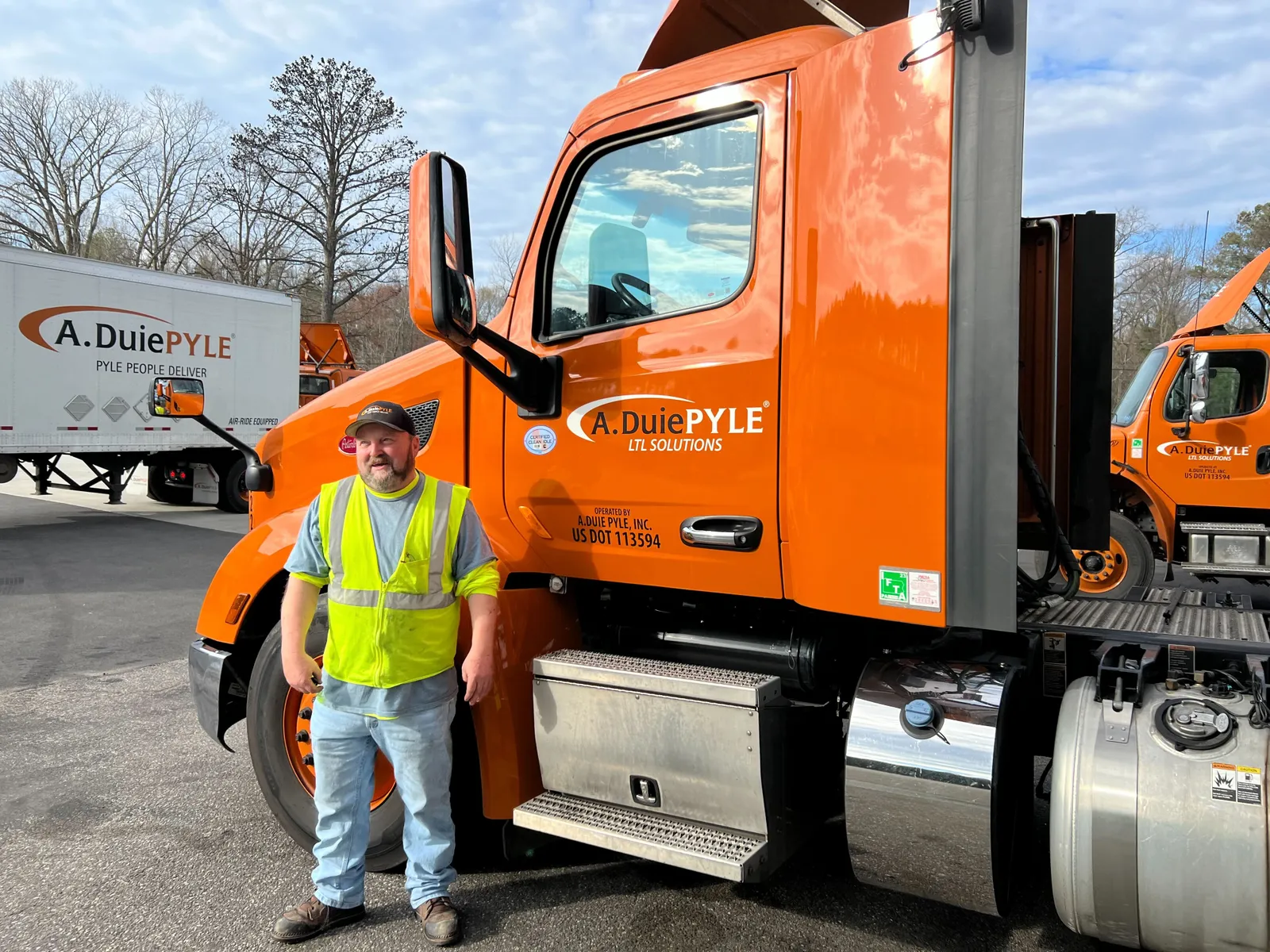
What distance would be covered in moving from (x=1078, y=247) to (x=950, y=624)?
1.55 metres

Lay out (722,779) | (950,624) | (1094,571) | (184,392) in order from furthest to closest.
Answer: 1. (1094,571)
2. (184,392)
3. (722,779)
4. (950,624)

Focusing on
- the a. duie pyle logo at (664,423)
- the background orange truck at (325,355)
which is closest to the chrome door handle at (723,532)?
the a. duie pyle logo at (664,423)

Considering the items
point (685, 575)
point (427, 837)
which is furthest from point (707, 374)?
point (427, 837)

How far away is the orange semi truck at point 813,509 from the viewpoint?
93.6 inches

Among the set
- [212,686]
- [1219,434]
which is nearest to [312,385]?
[1219,434]

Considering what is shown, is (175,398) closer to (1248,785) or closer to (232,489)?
(1248,785)

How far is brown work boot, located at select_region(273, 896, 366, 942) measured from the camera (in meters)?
3.00

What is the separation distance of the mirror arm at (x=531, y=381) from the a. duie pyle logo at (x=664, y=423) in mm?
110

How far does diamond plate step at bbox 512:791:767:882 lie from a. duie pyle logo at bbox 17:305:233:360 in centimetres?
1291

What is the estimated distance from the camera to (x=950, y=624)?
244 cm

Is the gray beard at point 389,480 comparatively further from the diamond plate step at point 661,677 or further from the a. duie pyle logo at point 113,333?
the a. duie pyle logo at point 113,333

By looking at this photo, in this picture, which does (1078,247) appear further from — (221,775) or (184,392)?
(221,775)

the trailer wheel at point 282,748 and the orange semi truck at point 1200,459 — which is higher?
the orange semi truck at point 1200,459

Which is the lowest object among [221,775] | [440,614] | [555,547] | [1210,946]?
[221,775]
